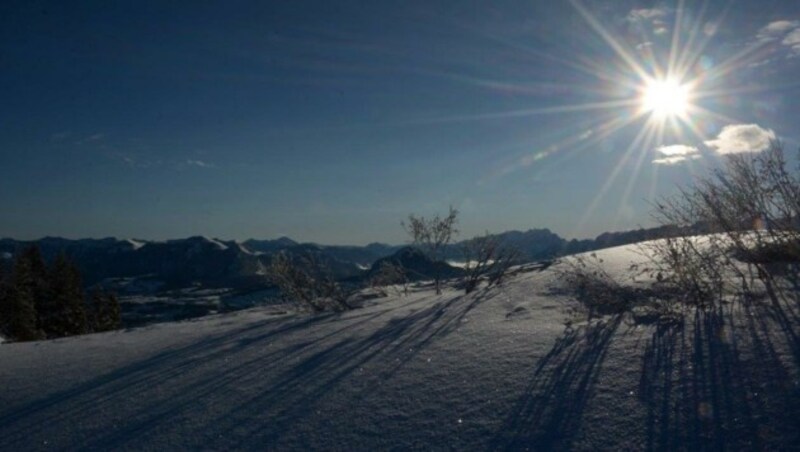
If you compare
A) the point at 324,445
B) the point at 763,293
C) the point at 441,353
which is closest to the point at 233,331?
the point at 441,353


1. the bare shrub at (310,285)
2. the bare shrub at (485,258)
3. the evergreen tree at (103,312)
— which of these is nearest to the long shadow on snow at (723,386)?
the bare shrub at (485,258)

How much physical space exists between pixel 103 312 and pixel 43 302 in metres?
5.73

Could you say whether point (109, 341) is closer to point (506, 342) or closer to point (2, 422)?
point (2, 422)

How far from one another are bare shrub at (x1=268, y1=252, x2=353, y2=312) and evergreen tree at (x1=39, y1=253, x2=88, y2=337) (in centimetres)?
2658

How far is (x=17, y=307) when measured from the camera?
89.1ft

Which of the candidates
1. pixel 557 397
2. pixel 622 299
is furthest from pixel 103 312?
pixel 557 397

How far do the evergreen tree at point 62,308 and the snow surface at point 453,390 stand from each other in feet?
104

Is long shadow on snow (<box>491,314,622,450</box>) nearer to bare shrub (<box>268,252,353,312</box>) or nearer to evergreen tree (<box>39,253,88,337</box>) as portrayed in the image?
bare shrub (<box>268,252,353,312</box>)

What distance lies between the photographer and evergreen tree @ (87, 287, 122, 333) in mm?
36169

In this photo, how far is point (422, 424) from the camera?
112 inches

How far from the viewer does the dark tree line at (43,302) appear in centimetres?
2714

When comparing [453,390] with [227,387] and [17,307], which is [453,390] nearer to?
[227,387]

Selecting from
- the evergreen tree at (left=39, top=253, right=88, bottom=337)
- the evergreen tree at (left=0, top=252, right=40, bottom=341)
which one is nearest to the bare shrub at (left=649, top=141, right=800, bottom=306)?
the evergreen tree at (left=0, top=252, right=40, bottom=341)

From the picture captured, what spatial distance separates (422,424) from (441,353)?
1.21 m
